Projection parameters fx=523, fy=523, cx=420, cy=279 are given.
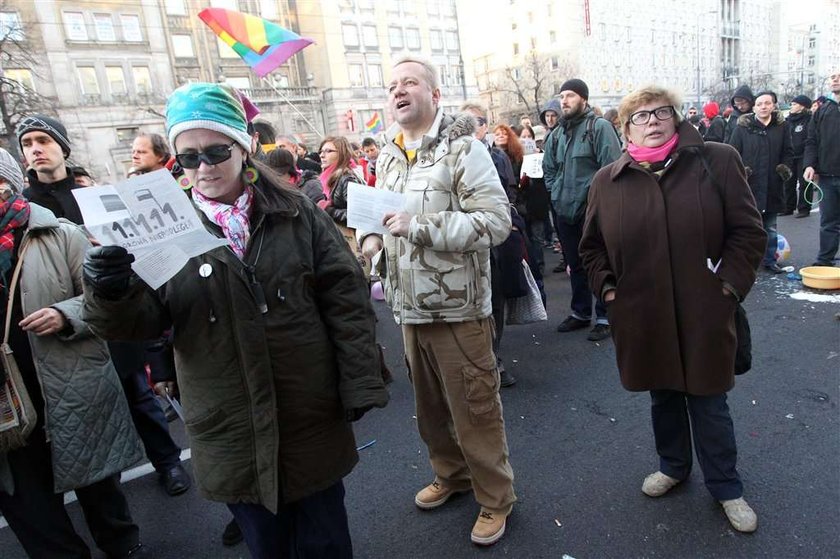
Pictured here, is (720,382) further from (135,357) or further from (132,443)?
(135,357)

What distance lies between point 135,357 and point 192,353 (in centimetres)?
145

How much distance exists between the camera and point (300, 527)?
6.44 ft

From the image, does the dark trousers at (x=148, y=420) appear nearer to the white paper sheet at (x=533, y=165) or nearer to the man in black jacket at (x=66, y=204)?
the man in black jacket at (x=66, y=204)

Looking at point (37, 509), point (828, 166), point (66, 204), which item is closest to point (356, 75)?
point (828, 166)

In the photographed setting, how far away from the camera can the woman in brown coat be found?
2.28 meters

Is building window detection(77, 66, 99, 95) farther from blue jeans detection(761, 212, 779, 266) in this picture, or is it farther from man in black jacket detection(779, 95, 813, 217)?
blue jeans detection(761, 212, 779, 266)

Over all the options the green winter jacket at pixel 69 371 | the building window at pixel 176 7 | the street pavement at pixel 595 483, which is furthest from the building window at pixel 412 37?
the green winter jacket at pixel 69 371

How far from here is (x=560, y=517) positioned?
264 cm

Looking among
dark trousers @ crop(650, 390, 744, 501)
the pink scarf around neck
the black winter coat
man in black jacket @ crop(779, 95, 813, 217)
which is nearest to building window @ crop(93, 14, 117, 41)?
man in black jacket @ crop(779, 95, 813, 217)

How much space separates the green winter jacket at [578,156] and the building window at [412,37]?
159ft

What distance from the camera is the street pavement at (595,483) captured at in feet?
7.99

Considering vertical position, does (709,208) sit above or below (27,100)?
below

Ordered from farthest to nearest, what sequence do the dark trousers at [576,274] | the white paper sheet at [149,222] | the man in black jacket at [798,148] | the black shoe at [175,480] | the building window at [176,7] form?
the building window at [176,7]
the man in black jacket at [798,148]
the dark trousers at [576,274]
the black shoe at [175,480]
the white paper sheet at [149,222]

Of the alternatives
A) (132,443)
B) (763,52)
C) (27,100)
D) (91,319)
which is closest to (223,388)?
(91,319)
